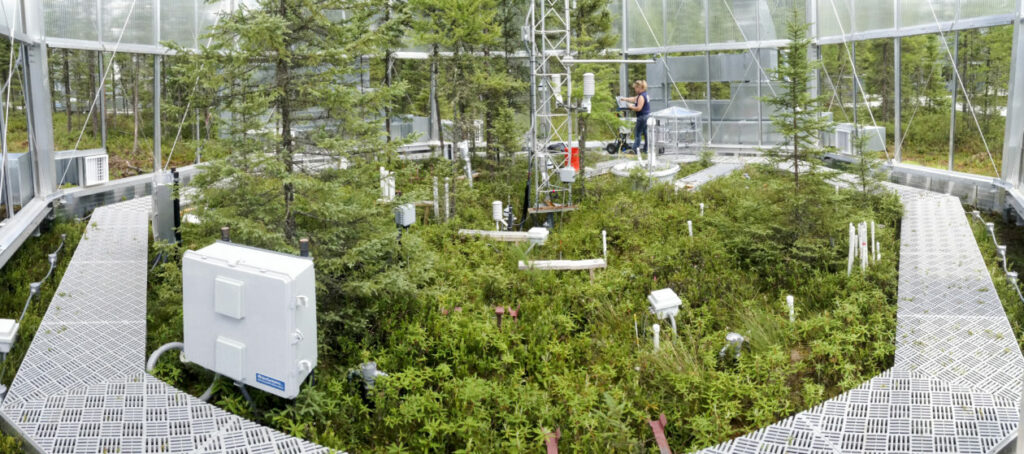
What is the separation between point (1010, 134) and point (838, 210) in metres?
4.83

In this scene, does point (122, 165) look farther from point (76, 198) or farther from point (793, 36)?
point (793, 36)

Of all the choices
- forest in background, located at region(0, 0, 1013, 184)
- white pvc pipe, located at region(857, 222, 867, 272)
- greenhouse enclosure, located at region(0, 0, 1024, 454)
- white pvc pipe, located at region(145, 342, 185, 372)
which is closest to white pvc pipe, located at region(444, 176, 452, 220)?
greenhouse enclosure, located at region(0, 0, 1024, 454)

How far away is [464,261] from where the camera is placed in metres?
11.8

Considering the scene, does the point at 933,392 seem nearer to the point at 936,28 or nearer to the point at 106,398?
the point at 106,398

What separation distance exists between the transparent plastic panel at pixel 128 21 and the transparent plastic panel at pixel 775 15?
15457mm

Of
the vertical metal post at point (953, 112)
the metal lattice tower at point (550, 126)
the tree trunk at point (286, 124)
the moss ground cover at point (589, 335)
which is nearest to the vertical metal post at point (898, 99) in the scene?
the vertical metal post at point (953, 112)

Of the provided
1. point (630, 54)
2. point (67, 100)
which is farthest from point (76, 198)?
point (630, 54)

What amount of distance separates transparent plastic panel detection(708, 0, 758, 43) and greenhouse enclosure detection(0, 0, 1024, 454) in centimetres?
478

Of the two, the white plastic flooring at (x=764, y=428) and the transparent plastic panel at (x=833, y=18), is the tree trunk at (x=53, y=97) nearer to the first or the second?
the white plastic flooring at (x=764, y=428)

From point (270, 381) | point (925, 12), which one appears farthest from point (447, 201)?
point (925, 12)

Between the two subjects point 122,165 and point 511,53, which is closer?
point 122,165

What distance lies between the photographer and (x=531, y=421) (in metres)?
6.70

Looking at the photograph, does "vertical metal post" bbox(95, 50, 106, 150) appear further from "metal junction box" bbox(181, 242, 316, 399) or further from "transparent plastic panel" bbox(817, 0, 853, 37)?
"transparent plastic panel" bbox(817, 0, 853, 37)

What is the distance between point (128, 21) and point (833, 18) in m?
15.7
